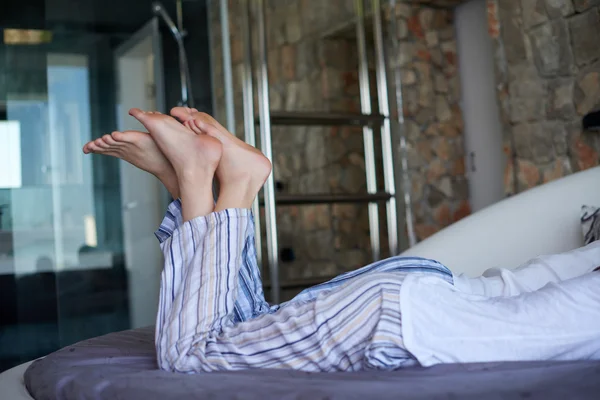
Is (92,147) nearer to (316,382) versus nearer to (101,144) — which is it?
(101,144)

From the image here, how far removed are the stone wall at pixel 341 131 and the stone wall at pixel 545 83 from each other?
57 cm

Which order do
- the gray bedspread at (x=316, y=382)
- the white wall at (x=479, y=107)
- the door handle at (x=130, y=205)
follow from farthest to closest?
1. the white wall at (x=479, y=107)
2. the door handle at (x=130, y=205)
3. the gray bedspread at (x=316, y=382)

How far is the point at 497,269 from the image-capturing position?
1.62 meters

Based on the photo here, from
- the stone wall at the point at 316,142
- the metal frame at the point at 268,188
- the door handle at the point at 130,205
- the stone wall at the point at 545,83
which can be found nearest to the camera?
the stone wall at the point at 545,83

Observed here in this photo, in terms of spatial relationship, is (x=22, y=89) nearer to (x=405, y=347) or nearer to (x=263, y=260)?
(x=263, y=260)

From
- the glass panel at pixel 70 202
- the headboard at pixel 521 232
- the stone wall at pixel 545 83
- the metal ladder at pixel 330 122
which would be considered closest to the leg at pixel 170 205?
the headboard at pixel 521 232

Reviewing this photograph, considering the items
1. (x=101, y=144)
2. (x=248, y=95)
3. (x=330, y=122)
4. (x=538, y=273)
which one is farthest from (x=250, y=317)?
(x=330, y=122)

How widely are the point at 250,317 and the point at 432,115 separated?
8.78 ft

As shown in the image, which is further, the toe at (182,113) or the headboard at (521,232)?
the headboard at (521,232)

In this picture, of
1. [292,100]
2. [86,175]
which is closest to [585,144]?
[292,100]

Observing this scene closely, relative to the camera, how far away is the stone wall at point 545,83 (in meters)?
2.95

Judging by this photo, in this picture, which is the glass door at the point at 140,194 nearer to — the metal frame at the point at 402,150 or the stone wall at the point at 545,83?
the metal frame at the point at 402,150

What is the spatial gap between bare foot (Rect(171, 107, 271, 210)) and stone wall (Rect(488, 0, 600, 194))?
1.85 meters

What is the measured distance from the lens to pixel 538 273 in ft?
5.20
